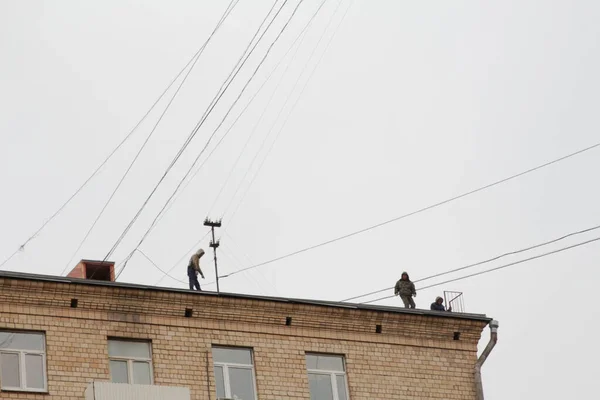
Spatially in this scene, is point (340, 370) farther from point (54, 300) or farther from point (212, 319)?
point (54, 300)

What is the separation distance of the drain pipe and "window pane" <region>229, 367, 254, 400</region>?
18.5 ft

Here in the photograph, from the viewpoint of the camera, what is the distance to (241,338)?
1356 inches

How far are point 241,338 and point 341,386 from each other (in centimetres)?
258

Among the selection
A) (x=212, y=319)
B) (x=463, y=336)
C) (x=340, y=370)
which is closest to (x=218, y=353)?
(x=212, y=319)

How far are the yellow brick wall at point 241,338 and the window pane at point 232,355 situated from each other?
0.55 feet

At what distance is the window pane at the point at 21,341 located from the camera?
104 feet

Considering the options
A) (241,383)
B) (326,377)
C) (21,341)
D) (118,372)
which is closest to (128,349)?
(118,372)

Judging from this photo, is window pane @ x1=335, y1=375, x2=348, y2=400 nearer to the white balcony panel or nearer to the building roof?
the building roof

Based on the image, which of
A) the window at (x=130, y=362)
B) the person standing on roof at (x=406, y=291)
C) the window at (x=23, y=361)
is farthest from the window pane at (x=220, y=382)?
the person standing on roof at (x=406, y=291)

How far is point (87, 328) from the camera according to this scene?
32656 millimetres

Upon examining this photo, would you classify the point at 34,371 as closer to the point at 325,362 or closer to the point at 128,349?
the point at 128,349

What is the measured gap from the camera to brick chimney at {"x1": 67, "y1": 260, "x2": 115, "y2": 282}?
117 ft

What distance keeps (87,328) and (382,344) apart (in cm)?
717

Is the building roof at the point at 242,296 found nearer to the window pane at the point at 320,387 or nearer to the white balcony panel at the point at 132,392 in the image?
the window pane at the point at 320,387
